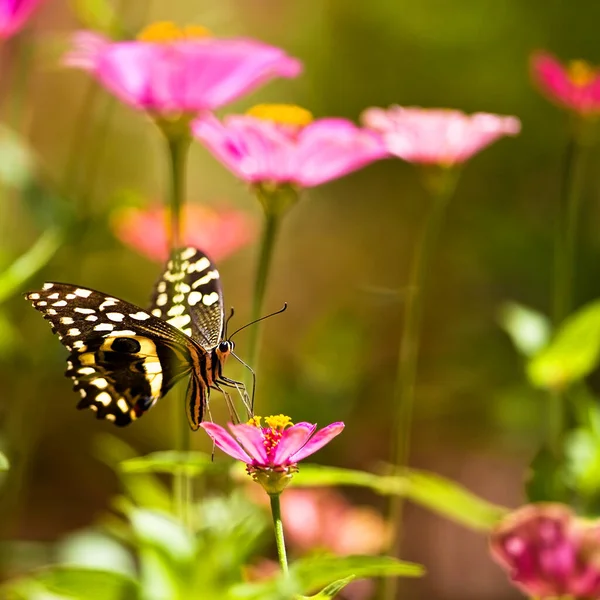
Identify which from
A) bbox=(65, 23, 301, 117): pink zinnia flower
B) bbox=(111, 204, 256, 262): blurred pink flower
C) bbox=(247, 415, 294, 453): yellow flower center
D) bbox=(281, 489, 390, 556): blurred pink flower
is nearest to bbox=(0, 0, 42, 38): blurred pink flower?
bbox=(65, 23, 301, 117): pink zinnia flower

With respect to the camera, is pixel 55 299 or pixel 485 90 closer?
pixel 55 299

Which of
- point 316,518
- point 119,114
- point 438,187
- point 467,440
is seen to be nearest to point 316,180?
point 438,187

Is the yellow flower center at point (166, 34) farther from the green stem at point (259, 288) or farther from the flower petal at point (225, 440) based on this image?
the flower petal at point (225, 440)

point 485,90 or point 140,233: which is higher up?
point 485,90

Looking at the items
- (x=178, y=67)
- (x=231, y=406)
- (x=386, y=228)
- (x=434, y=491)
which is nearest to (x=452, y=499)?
(x=434, y=491)

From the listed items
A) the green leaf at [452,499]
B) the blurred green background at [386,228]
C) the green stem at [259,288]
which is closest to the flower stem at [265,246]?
the green stem at [259,288]

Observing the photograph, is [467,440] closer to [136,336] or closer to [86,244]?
[86,244]
